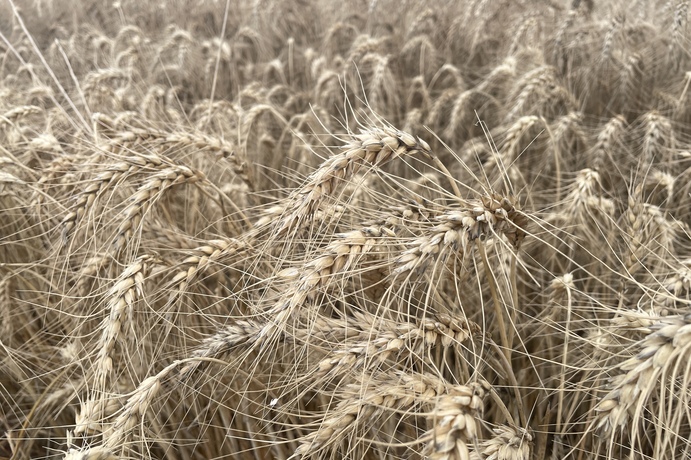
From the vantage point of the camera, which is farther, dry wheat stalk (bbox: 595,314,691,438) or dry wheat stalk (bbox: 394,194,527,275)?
dry wheat stalk (bbox: 394,194,527,275)

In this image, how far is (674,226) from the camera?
1761 millimetres

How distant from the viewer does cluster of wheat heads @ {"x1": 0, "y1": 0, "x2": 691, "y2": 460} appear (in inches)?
44.8

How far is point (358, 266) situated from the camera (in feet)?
4.74

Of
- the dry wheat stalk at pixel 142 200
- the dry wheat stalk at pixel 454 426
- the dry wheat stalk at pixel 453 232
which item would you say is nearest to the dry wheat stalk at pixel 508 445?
the dry wheat stalk at pixel 454 426

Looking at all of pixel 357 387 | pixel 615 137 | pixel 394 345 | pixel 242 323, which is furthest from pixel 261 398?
pixel 615 137

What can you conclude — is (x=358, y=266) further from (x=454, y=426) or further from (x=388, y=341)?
(x=454, y=426)

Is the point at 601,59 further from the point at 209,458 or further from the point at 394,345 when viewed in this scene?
the point at 209,458

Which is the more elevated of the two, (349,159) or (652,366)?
(349,159)

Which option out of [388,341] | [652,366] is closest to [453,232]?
[388,341]

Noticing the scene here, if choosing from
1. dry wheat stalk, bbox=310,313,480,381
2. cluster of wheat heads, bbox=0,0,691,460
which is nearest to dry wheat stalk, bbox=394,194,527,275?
cluster of wheat heads, bbox=0,0,691,460

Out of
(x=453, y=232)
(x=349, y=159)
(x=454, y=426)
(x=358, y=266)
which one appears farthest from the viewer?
(x=358, y=266)

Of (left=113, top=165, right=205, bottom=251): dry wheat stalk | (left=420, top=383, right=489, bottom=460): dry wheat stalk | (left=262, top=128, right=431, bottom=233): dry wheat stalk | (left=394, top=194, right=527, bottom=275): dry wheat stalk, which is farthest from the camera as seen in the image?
(left=113, top=165, right=205, bottom=251): dry wheat stalk

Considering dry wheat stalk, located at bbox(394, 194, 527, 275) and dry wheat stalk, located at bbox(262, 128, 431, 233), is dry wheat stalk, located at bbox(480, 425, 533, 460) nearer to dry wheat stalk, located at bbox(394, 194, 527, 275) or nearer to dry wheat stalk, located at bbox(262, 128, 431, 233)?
dry wheat stalk, located at bbox(394, 194, 527, 275)

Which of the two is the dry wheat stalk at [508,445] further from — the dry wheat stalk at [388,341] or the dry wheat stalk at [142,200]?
the dry wheat stalk at [142,200]
